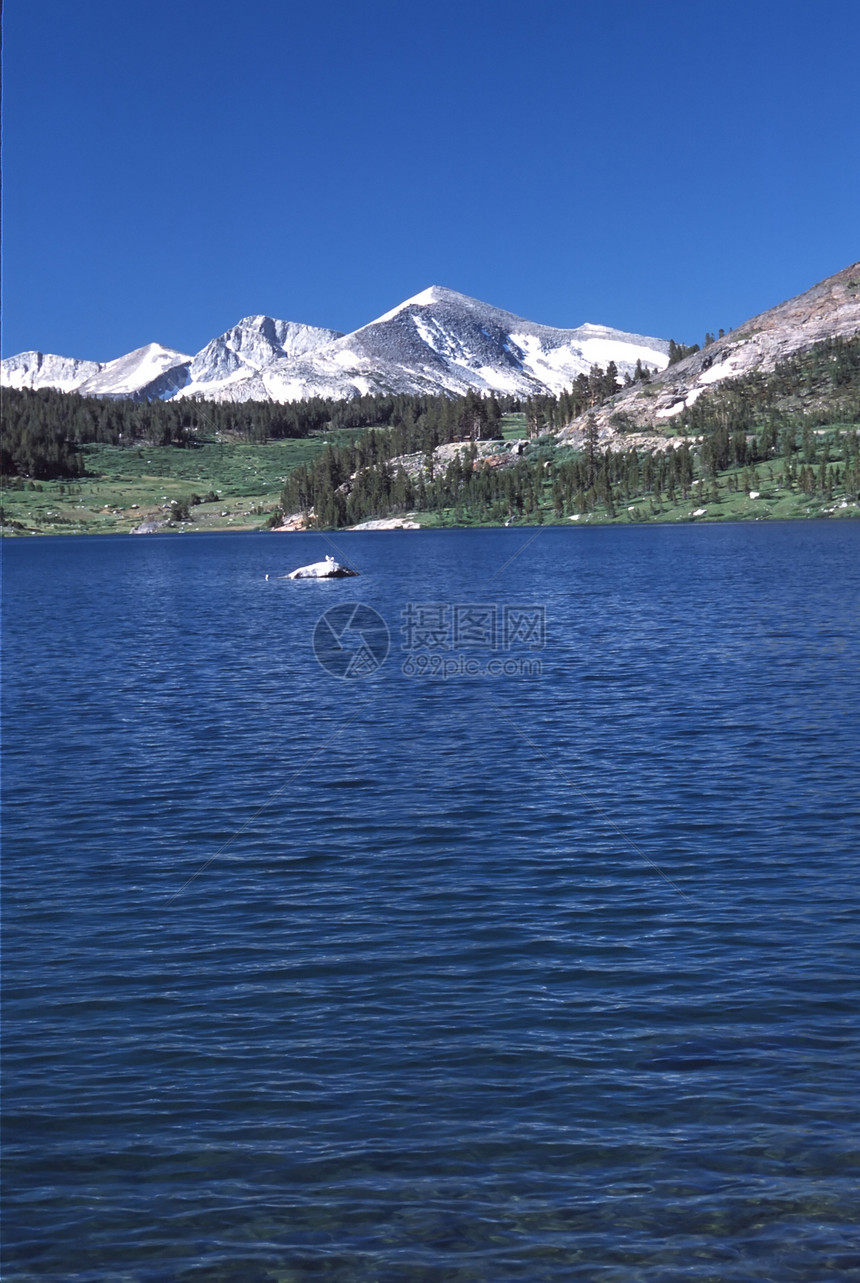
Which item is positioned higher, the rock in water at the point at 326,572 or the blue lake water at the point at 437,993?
the rock in water at the point at 326,572

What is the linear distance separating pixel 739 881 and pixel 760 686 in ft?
88.7

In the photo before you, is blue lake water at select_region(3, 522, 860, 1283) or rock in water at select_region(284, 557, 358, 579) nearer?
blue lake water at select_region(3, 522, 860, 1283)

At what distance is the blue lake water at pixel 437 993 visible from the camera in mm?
13664

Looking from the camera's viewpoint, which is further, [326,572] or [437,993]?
[326,572]

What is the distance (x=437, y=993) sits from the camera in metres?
19.8

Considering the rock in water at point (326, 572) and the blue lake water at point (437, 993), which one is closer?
the blue lake water at point (437, 993)

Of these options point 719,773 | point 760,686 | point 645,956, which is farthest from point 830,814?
point 760,686

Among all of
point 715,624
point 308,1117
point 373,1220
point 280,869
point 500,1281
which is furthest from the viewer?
point 715,624

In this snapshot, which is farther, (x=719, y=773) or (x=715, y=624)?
(x=715, y=624)

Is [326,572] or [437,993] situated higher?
[326,572]

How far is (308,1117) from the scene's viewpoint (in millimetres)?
16016

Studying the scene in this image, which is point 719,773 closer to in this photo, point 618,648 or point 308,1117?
point 308,1117

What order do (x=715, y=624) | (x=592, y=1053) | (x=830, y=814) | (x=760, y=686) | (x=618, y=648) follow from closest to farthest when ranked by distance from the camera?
(x=592, y=1053), (x=830, y=814), (x=760, y=686), (x=618, y=648), (x=715, y=624)

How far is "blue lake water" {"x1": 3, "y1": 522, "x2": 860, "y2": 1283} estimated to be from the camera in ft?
44.8
